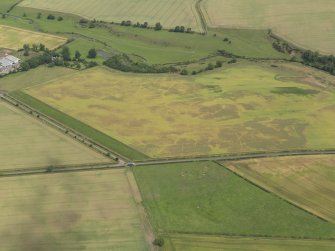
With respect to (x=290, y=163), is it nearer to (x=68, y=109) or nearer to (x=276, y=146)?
(x=276, y=146)

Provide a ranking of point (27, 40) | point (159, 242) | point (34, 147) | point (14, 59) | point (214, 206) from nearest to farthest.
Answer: point (159, 242), point (214, 206), point (34, 147), point (14, 59), point (27, 40)

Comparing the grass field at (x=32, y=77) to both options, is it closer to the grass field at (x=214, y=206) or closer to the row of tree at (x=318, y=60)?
the grass field at (x=214, y=206)

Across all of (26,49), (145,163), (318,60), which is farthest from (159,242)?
(26,49)

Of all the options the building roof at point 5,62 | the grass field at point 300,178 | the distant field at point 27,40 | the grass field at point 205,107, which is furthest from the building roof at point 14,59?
the grass field at point 300,178

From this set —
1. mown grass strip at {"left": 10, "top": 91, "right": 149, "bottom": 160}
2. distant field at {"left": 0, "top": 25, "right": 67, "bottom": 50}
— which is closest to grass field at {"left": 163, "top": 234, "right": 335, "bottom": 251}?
mown grass strip at {"left": 10, "top": 91, "right": 149, "bottom": 160}

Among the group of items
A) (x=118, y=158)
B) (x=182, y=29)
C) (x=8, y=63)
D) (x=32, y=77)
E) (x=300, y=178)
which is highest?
(x=182, y=29)

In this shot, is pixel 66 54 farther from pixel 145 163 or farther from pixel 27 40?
pixel 145 163

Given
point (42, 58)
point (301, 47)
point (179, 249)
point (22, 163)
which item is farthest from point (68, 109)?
point (301, 47)
